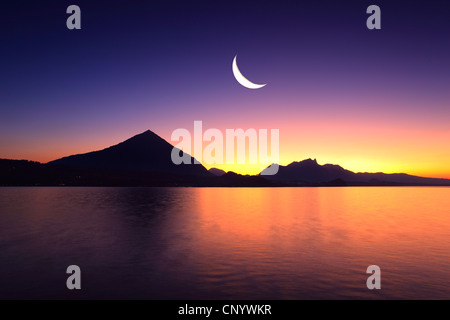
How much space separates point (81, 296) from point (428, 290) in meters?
19.5

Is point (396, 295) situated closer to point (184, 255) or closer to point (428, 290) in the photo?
point (428, 290)

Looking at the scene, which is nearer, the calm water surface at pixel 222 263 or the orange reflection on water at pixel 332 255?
the calm water surface at pixel 222 263

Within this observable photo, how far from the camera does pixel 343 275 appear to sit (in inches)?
817

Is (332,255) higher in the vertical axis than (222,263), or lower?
lower

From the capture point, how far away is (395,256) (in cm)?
2714

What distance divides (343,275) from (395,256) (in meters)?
9.47

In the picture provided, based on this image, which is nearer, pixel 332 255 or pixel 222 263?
pixel 222 263

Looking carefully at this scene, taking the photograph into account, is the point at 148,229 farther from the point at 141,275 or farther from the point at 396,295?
the point at 396,295

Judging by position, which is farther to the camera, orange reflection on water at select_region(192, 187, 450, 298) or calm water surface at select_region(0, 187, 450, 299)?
orange reflection on water at select_region(192, 187, 450, 298)

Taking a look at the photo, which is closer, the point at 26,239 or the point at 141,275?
the point at 141,275
